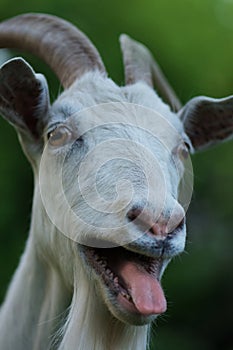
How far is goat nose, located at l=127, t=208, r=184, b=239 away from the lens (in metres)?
3.60

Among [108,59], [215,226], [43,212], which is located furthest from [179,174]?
[215,226]

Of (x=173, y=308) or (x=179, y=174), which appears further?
(x=173, y=308)

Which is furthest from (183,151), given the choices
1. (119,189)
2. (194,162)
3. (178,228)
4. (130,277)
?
(194,162)

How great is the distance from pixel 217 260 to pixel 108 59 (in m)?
3.81

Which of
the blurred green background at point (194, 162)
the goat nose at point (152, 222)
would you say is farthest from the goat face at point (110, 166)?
the blurred green background at point (194, 162)

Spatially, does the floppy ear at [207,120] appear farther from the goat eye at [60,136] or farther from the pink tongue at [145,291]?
the pink tongue at [145,291]

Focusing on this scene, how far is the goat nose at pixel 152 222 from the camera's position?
3.60 m

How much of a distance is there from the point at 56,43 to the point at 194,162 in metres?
9.21

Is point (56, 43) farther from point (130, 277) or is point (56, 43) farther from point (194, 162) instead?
point (194, 162)

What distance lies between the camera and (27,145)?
4840mm

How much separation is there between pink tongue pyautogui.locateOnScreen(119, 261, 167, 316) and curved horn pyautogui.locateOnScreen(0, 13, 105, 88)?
5.40 ft

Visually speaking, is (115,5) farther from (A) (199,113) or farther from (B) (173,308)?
(A) (199,113)

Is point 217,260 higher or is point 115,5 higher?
point 115,5

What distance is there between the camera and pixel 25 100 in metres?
4.73
